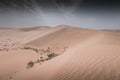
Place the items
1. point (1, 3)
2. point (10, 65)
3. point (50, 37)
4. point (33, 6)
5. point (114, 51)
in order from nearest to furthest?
point (114, 51) < point (10, 65) < point (50, 37) < point (1, 3) < point (33, 6)

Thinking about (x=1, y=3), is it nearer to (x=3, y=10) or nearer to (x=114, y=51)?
(x=3, y=10)

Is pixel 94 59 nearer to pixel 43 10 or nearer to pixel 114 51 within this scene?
pixel 114 51

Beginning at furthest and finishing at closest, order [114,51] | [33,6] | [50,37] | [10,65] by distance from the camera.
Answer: [33,6] < [50,37] < [10,65] < [114,51]

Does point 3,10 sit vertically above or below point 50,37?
above

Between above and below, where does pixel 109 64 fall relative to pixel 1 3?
below

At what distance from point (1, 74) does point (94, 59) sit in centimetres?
364

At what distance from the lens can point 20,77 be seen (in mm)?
6344

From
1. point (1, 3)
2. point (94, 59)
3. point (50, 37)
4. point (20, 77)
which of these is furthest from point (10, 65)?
point (1, 3)

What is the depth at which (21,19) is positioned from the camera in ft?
96.2

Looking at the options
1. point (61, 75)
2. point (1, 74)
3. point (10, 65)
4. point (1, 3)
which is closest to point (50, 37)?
point (10, 65)

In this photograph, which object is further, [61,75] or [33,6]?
[33,6]

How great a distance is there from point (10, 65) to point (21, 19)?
868 inches

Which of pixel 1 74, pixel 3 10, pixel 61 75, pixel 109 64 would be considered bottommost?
pixel 1 74

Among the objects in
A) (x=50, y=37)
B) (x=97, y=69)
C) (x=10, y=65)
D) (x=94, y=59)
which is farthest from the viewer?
(x=50, y=37)
